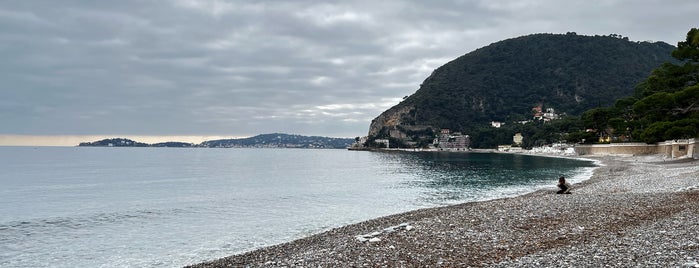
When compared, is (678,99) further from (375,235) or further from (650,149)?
(375,235)

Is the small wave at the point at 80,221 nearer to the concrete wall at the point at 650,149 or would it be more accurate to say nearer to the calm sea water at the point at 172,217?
the calm sea water at the point at 172,217

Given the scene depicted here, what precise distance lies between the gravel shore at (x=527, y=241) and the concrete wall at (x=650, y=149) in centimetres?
5138

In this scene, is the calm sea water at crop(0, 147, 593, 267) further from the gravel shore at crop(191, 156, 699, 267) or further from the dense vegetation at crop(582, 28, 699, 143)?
the dense vegetation at crop(582, 28, 699, 143)

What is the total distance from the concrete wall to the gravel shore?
169 ft

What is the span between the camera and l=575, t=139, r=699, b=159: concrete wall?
207ft

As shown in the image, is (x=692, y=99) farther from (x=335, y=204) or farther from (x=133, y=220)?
(x=133, y=220)

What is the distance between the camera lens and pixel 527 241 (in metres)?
14.1

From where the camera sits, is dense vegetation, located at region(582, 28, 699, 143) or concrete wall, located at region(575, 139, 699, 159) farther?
concrete wall, located at region(575, 139, 699, 159)

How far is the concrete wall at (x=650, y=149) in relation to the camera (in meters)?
63.1

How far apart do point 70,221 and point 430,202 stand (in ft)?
73.9

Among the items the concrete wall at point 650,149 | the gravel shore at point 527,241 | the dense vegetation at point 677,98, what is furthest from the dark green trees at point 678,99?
the gravel shore at point 527,241

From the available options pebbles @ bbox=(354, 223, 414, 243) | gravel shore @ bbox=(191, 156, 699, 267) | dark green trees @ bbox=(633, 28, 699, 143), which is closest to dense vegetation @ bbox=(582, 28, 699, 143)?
dark green trees @ bbox=(633, 28, 699, 143)

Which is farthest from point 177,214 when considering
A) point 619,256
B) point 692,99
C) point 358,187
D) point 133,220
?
point 692,99

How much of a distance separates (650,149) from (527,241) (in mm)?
94864
